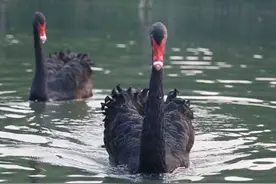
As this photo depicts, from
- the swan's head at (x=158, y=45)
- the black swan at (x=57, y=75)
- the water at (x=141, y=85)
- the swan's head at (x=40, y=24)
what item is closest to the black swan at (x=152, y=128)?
the swan's head at (x=158, y=45)

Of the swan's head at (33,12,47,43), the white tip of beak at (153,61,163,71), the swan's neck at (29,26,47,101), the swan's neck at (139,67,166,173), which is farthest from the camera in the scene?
the swan's head at (33,12,47,43)

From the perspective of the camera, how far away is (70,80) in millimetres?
13867

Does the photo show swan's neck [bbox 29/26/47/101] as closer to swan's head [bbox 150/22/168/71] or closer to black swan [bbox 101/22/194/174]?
black swan [bbox 101/22/194/174]

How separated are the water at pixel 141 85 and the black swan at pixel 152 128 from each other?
17 cm

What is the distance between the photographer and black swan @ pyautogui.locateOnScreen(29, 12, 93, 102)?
13180 millimetres

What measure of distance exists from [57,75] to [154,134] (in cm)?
622

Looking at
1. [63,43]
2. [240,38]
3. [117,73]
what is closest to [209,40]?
[240,38]

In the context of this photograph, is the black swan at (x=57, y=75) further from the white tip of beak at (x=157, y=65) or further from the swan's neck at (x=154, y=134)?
the white tip of beak at (x=157, y=65)

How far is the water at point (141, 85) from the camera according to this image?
341 inches

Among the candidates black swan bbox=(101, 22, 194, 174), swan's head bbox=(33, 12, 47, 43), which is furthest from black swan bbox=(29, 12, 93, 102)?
black swan bbox=(101, 22, 194, 174)

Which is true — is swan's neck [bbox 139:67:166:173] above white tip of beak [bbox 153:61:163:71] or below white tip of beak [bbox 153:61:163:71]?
below

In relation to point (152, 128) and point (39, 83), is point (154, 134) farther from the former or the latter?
point (39, 83)

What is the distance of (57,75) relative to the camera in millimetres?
14086

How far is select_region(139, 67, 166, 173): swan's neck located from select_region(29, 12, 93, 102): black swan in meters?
5.14
